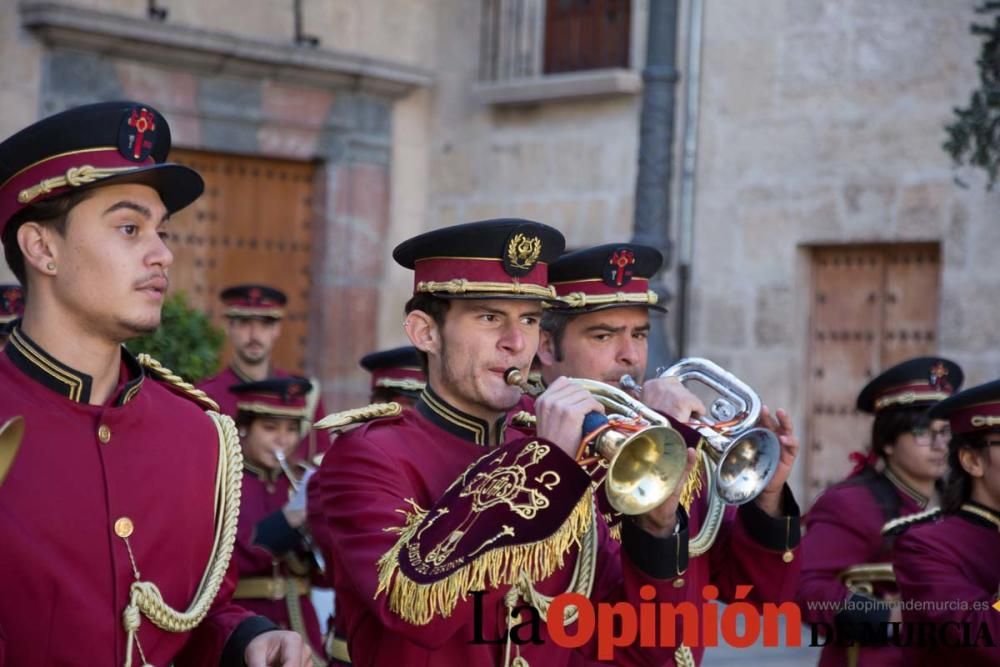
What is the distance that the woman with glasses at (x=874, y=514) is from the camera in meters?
6.11

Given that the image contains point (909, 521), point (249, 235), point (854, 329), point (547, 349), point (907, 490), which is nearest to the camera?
point (547, 349)

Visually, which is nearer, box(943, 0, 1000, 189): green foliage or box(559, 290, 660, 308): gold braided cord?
box(559, 290, 660, 308): gold braided cord

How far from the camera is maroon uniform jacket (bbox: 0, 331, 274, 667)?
344cm

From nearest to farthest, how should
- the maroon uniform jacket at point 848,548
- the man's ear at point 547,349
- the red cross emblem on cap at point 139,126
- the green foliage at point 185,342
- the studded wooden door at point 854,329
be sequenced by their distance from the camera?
the red cross emblem on cap at point 139,126 → the man's ear at point 547,349 → the maroon uniform jacket at point 848,548 → the green foliage at point 185,342 → the studded wooden door at point 854,329

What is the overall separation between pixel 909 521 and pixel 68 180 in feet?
11.0

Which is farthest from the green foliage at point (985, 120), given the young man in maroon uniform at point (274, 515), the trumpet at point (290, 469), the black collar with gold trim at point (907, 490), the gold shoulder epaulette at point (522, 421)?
the gold shoulder epaulette at point (522, 421)

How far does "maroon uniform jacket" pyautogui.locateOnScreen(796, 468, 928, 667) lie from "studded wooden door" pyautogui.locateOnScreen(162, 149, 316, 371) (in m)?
7.59

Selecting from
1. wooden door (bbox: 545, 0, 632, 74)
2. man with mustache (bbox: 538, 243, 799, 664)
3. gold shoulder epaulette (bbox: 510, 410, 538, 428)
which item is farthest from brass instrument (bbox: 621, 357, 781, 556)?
wooden door (bbox: 545, 0, 632, 74)

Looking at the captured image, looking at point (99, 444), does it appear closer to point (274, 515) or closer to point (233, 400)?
point (274, 515)

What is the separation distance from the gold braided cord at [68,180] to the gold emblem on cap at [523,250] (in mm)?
1005

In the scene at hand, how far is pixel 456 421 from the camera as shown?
4156 mm

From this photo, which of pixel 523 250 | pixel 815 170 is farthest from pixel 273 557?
pixel 815 170

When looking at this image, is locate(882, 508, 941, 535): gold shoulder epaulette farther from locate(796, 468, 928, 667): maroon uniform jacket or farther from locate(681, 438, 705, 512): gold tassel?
locate(681, 438, 705, 512): gold tassel

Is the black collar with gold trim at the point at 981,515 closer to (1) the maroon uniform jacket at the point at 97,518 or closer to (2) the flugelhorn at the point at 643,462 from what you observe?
(2) the flugelhorn at the point at 643,462
